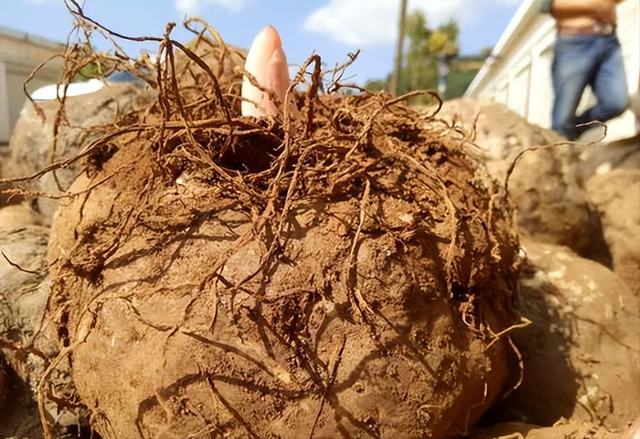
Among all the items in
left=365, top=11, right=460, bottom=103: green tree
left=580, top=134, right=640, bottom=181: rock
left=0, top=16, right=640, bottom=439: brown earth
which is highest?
left=365, top=11, right=460, bottom=103: green tree

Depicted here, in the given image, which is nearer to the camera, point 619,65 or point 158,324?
point 158,324

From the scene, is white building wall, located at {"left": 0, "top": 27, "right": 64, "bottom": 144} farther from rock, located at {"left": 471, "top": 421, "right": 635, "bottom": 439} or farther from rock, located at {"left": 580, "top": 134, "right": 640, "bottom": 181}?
rock, located at {"left": 580, "top": 134, "right": 640, "bottom": 181}

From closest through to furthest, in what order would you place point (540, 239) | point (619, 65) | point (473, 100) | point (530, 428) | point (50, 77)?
1. point (530, 428)
2. point (50, 77)
3. point (540, 239)
4. point (473, 100)
5. point (619, 65)

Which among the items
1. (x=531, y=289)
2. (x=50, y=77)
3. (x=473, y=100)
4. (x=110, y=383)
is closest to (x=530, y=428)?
(x=531, y=289)

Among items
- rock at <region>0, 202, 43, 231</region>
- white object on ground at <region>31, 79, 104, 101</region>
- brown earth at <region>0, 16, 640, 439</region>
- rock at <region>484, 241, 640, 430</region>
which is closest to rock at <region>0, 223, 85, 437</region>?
brown earth at <region>0, 16, 640, 439</region>

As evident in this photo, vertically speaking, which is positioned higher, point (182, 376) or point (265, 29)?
point (265, 29)

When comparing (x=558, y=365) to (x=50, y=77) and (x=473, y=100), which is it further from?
(x=50, y=77)

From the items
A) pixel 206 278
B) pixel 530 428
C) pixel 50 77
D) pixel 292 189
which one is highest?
pixel 50 77
